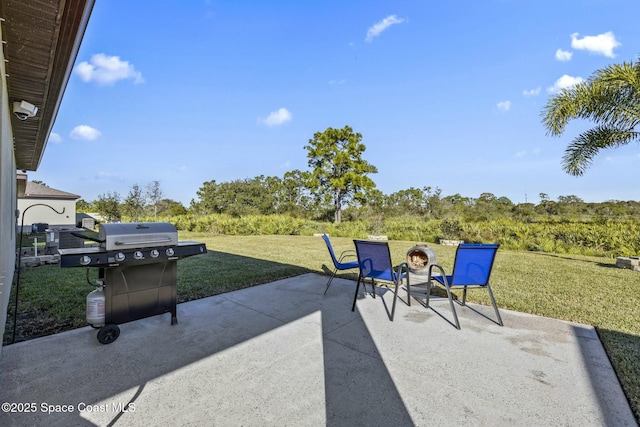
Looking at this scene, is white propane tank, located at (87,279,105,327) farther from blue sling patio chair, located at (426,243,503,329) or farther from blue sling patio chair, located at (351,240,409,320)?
blue sling patio chair, located at (426,243,503,329)

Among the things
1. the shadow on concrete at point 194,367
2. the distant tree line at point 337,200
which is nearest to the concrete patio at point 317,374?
the shadow on concrete at point 194,367

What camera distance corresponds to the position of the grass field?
2873 mm

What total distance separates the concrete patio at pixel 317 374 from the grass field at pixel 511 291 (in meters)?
0.23

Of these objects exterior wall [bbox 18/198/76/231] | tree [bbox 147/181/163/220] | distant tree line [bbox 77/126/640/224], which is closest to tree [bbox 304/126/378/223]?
distant tree line [bbox 77/126/640/224]

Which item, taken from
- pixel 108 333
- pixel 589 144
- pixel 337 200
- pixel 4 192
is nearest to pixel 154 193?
pixel 337 200

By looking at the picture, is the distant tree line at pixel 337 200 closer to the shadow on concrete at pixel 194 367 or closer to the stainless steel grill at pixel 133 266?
the shadow on concrete at pixel 194 367

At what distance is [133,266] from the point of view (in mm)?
2744

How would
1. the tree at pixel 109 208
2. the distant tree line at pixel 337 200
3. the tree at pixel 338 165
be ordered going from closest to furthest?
1. the distant tree line at pixel 337 200
2. the tree at pixel 109 208
3. the tree at pixel 338 165

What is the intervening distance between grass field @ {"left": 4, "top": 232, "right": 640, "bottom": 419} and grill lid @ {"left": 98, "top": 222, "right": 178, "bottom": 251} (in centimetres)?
129

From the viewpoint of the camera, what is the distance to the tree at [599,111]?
21.7ft

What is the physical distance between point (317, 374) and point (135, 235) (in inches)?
81.9

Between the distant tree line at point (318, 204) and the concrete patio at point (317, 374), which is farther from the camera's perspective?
the distant tree line at point (318, 204)

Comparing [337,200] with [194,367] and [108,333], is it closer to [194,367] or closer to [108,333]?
[108,333]

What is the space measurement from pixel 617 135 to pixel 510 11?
4.26 m
